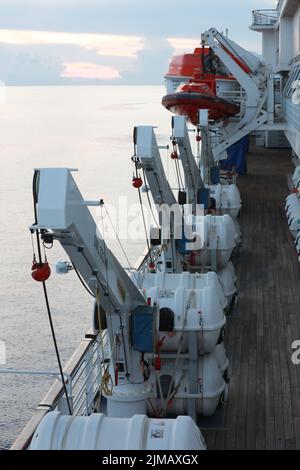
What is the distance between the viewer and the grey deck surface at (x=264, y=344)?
17.4ft

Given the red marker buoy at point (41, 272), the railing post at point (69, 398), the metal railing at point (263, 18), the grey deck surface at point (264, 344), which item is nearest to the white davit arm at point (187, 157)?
the grey deck surface at point (264, 344)

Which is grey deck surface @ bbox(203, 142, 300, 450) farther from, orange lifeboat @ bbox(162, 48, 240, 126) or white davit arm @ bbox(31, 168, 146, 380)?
orange lifeboat @ bbox(162, 48, 240, 126)

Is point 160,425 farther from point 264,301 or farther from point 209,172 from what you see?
point 209,172

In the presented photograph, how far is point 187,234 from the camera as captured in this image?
312 inches

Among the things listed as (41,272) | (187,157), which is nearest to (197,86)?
(187,157)

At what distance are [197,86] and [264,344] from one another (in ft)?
31.9

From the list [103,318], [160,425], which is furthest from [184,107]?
[160,425]

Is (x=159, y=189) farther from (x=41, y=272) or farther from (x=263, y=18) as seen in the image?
(x=263, y=18)

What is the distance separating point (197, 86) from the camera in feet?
51.9

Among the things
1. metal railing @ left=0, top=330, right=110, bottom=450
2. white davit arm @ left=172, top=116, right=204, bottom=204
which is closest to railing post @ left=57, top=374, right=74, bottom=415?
metal railing @ left=0, top=330, right=110, bottom=450

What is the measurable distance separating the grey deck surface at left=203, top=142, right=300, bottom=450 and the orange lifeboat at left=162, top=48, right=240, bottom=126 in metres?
2.89

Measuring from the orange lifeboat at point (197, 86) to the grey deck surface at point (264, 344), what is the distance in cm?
289

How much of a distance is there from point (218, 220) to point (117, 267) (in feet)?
13.0

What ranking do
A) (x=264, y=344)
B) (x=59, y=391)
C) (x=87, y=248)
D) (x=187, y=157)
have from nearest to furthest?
(x=87, y=248)
(x=59, y=391)
(x=264, y=344)
(x=187, y=157)
